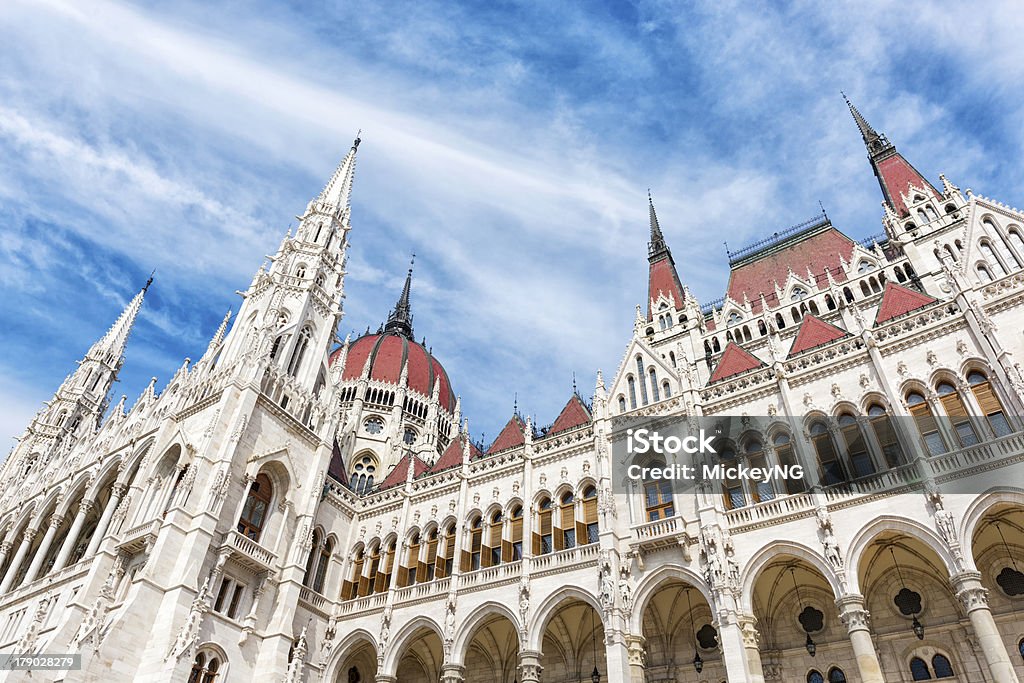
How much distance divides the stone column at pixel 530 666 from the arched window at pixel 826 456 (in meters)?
9.44

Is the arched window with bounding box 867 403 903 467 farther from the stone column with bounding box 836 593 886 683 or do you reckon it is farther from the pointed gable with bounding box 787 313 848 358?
the stone column with bounding box 836 593 886 683

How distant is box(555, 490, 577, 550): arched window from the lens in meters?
21.4

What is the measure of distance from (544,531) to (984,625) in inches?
481

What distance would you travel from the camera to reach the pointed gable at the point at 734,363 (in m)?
22.4

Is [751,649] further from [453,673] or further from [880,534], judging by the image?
[453,673]

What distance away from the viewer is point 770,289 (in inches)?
1164

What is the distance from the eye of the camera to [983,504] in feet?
49.5

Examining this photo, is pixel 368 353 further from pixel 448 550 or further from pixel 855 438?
pixel 855 438

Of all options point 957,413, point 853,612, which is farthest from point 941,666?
point 957,413

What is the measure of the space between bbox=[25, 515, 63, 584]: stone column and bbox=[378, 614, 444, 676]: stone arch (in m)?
14.1

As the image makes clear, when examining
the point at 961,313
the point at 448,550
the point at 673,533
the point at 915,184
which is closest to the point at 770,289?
the point at 915,184

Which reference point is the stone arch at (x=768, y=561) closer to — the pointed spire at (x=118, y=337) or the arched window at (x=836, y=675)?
the arched window at (x=836, y=675)

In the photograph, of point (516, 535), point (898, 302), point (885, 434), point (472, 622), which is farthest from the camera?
point (516, 535)

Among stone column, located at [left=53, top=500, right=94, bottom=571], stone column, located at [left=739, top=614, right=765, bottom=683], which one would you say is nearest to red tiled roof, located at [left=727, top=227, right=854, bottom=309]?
stone column, located at [left=739, top=614, right=765, bottom=683]
